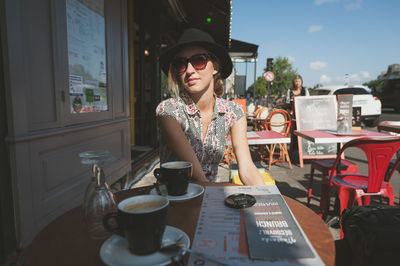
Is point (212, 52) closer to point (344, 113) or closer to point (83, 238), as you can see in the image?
point (83, 238)

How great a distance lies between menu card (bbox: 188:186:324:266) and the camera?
2.19 feet

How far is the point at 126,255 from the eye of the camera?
674 mm

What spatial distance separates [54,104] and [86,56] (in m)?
0.89

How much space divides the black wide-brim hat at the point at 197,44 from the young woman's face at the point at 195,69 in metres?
0.04

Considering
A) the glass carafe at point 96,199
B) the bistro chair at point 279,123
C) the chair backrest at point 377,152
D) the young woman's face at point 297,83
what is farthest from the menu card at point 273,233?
the young woman's face at point 297,83

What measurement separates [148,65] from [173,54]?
519 centimetres

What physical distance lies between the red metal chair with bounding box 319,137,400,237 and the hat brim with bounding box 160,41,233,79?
1377mm

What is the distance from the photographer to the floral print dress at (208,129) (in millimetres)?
1934

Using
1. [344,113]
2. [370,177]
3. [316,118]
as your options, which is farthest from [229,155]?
[370,177]

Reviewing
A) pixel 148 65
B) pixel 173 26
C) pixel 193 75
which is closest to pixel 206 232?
pixel 193 75

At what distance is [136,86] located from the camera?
7121 millimetres

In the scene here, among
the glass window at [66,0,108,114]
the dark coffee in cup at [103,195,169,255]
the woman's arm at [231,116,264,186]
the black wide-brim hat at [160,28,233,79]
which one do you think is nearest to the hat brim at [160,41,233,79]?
the black wide-brim hat at [160,28,233,79]

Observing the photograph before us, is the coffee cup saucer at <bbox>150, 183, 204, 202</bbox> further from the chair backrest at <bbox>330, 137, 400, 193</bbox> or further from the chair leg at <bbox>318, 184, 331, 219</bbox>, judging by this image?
the chair leg at <bbox>318, 184, 331, 219</bbox>

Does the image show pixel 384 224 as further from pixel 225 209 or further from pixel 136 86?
pixel 136 86
